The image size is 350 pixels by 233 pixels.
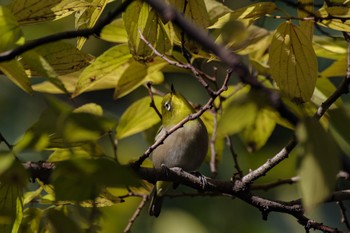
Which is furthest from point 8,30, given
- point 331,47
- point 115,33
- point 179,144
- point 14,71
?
point 179,144

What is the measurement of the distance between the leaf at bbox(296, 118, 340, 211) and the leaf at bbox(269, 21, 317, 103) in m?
0.31

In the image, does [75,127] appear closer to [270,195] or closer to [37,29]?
[37,29]

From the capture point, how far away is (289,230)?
233 cm

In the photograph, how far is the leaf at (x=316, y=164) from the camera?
0.42m

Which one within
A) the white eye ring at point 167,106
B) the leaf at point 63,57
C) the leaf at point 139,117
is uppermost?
the leaf at point 63,57

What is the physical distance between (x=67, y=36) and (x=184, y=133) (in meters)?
0.98

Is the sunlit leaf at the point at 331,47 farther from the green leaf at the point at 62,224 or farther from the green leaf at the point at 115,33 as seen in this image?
the green leaf at the point at 62,224

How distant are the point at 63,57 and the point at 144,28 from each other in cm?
13

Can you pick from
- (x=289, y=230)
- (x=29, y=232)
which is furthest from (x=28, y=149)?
(x=289, y=230)

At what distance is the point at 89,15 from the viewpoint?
2.59 ft

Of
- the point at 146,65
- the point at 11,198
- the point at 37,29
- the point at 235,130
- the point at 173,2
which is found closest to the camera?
the point at 235,130

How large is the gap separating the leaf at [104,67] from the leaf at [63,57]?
9 centimetres

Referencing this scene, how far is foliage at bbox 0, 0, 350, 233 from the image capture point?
1.48 ft

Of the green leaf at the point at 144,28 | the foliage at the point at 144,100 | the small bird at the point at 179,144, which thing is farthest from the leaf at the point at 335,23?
the small bird at the point at 179,144
